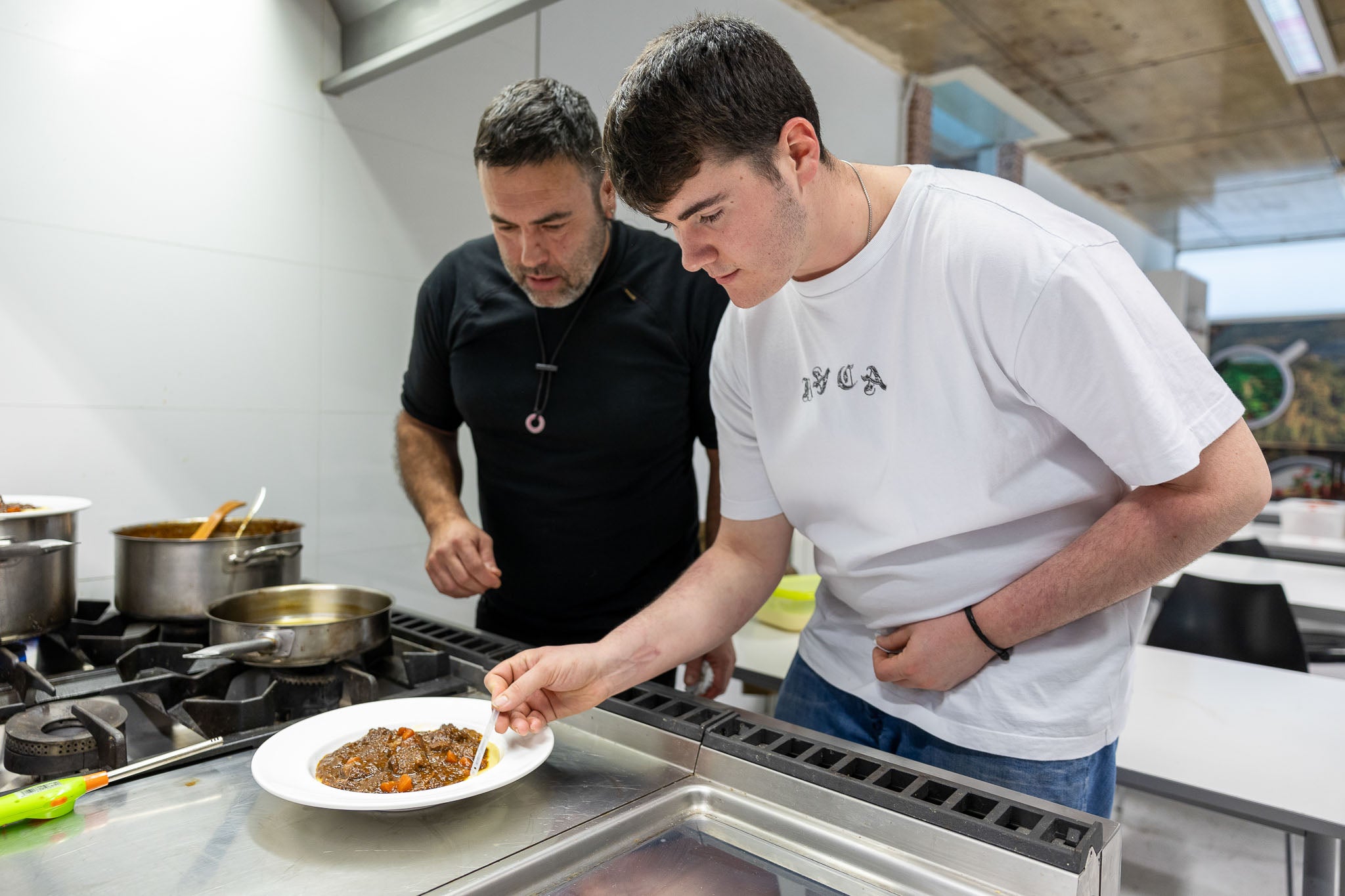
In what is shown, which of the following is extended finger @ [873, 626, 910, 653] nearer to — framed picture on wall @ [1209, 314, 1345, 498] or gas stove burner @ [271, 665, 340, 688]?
gas stove burner @ [271, 665, 340, 688]

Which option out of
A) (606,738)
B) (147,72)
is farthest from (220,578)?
(147,72)

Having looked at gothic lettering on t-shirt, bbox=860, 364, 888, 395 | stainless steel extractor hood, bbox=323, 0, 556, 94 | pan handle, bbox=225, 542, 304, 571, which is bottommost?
pan handle, bbox=225, 542, 304, 571

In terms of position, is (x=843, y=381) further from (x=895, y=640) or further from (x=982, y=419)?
(x=895, y=640)

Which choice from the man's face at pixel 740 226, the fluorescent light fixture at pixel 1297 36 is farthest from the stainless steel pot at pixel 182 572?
the fluorescent light fixture at pixel 1297 36

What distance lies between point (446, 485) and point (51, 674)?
2.40 ft

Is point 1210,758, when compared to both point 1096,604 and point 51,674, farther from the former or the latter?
point 51,674

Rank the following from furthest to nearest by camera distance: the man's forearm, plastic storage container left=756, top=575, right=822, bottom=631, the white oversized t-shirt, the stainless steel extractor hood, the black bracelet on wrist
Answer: plastic storage container left=756, top=575, right=822, bottom=631 → the stainless steel extractor hood → the man's forearm → the black bracelet on wrist → the white oversized t-shirt

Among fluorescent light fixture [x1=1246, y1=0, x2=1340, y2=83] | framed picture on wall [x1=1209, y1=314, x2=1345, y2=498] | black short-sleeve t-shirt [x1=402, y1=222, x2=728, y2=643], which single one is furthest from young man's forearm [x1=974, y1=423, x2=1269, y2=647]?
framed picture on wall [x1=1209, y1=314, x2=1345, y2=498]

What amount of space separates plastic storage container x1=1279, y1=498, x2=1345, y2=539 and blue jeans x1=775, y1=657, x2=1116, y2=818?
12.4ft

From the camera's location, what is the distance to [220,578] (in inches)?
59.1

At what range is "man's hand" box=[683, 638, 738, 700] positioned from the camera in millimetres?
1604

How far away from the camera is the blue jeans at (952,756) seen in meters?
1.06

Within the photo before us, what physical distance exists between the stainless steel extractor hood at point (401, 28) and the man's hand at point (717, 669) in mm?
1342

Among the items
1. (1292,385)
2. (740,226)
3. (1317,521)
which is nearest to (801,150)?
(740,226)
